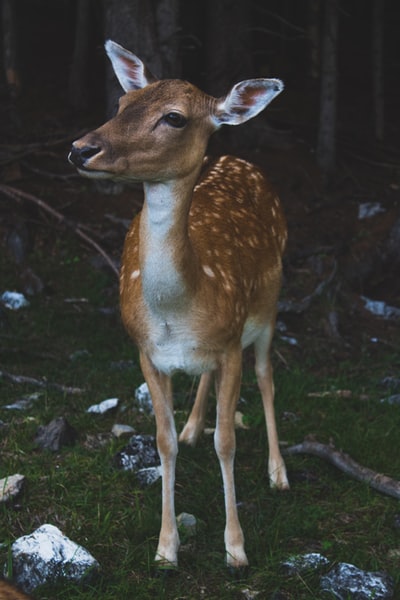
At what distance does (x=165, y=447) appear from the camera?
4.02 meters

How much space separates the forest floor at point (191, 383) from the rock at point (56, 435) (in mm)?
69

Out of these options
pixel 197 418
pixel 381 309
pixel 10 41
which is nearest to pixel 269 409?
pixel 197 418

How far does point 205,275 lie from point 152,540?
118 cm

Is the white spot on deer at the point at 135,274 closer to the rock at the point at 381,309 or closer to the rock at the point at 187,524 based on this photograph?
the rock at the point at 187,524

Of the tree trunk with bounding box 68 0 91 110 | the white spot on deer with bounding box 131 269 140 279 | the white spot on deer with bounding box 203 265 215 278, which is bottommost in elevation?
the tree trunk with bounding box 68 0 91 110

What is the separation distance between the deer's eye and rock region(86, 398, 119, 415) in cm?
222

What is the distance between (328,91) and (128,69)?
5.48m

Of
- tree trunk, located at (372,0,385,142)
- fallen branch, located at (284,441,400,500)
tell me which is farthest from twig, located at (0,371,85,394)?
tree trunk, located at (372,0,385,142)

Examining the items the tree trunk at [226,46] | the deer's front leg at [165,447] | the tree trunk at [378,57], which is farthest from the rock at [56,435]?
the tree trunk at [378,57]

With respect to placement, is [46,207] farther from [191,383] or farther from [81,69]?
[81,69]

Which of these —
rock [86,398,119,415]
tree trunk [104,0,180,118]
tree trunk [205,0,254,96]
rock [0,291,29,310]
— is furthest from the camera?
tree trunk [205,0,254,96]

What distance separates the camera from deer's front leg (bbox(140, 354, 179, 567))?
388 cm

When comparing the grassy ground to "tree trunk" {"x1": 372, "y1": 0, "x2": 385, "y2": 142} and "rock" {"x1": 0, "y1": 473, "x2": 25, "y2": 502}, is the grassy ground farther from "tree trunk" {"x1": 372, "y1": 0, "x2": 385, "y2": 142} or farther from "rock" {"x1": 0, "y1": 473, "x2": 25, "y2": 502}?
"tree trunk" {"x1": 372, "y1": 0, "x2": 385, "y2": 142}

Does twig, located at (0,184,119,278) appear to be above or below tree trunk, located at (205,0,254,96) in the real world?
below
